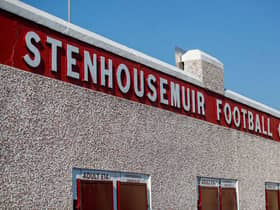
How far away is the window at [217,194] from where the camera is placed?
13750 mm

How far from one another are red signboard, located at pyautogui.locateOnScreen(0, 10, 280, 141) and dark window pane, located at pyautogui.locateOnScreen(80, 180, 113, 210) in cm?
181

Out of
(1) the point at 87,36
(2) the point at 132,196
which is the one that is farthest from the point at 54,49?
(2) the point at 132,196

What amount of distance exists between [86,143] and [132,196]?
1827mm

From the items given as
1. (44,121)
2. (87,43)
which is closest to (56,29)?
(87,43)

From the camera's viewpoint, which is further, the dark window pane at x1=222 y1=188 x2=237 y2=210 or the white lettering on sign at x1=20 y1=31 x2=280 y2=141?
the dark window pane at x1=222 y1=188 x2=237 y2=210

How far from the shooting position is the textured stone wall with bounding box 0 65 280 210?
27.1 feet

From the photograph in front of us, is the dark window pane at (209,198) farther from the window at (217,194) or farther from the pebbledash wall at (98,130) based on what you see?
the pebbledash wall at (98,130)

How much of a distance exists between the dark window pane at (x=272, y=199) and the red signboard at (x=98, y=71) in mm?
3400

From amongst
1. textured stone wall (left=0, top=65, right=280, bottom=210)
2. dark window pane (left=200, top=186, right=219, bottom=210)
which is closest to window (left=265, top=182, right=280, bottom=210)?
textured stone wall (left=0, top=65, right=280, bottom=210)

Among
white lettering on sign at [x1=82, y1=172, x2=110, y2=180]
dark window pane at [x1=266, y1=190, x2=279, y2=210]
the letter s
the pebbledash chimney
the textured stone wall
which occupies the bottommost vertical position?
dark window pane at [x1=266, y1=190, x2=279, y2=210]

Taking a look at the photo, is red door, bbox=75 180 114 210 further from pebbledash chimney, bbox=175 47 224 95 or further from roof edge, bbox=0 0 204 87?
pebbledash chimney, bbox=175 47 224 95

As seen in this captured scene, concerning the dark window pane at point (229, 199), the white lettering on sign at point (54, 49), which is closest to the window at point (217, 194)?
the dark window pane at point (229, 199)

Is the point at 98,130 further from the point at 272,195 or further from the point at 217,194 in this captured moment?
the point at 272,195

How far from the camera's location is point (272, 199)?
18234 mm
